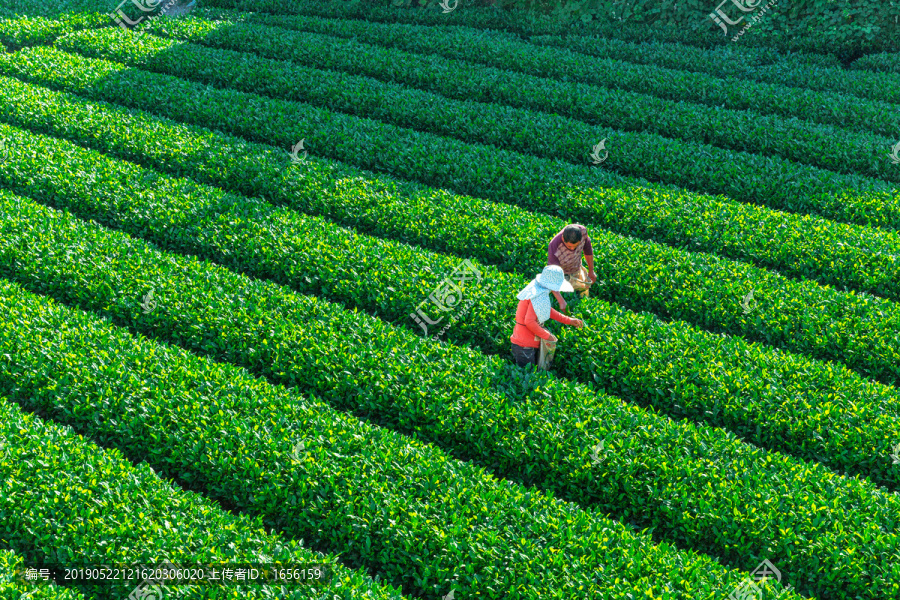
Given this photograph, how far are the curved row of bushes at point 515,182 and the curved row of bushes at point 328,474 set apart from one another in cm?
508

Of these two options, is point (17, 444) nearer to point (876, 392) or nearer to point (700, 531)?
point (700, 531)

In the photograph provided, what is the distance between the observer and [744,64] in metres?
17.3

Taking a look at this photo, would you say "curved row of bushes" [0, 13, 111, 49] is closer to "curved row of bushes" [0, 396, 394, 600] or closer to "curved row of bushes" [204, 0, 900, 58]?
"curved row of bushes" [204, 0, 900, 58]

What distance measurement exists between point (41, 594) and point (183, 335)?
3800mm

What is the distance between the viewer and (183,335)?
933cm

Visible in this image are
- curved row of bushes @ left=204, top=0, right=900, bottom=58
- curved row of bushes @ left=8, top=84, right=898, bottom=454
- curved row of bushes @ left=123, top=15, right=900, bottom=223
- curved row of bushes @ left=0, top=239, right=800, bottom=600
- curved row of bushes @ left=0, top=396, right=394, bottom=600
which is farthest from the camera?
curved row of bushes @ left=204, top=0, right=900, bottom=58

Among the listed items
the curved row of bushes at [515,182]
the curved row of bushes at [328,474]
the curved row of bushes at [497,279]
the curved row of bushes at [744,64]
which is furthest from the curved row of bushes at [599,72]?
the curved row of bushes at [328,474]

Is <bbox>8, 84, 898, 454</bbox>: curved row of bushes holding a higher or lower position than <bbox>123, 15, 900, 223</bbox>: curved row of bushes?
lower

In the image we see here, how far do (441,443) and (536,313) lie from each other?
1.82 metres

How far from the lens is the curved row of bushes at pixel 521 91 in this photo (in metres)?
14.1

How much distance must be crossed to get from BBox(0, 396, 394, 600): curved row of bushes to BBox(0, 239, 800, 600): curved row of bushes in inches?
2.5

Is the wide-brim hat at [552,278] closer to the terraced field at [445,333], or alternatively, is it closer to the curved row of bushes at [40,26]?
the terraced field at [445,333]

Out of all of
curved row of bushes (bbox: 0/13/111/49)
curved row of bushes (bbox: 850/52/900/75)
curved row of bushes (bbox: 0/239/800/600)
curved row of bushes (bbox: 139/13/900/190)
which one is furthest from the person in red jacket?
curved row of bushes (bbox: 0/13/111/49)

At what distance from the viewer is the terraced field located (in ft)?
22.1
